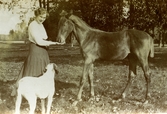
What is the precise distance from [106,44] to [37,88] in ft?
3.20

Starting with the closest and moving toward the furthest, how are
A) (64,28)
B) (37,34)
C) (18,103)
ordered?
(37,34)
(18,103)
(64,28)

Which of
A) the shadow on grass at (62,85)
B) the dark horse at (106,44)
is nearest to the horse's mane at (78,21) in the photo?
the dark horse at (106,44)

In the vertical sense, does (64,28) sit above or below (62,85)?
above

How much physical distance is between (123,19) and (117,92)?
2.96 ft

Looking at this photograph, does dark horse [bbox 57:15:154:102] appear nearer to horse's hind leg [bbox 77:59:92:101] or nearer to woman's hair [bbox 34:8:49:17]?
horse's hind leg [bbox 77:59:92:101]

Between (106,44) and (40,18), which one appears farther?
(106,44)

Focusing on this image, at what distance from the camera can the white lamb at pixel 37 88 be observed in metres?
3.04

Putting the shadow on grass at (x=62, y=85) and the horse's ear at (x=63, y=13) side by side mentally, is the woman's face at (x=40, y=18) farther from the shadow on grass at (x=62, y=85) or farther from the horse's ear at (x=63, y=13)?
the shadow on grass at (x=62, y=85)

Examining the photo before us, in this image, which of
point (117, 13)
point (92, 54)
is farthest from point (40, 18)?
point (117, 13)

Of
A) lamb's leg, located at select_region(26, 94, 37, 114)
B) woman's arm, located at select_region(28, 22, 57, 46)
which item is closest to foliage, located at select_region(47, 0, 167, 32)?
woman's arm, located at select_region(28, 22, 57, 46)

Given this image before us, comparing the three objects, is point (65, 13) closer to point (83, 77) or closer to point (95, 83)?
point (83, 77)

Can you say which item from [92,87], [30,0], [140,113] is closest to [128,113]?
[140,113]

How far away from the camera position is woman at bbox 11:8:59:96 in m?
3.05

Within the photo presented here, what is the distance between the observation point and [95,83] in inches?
135
